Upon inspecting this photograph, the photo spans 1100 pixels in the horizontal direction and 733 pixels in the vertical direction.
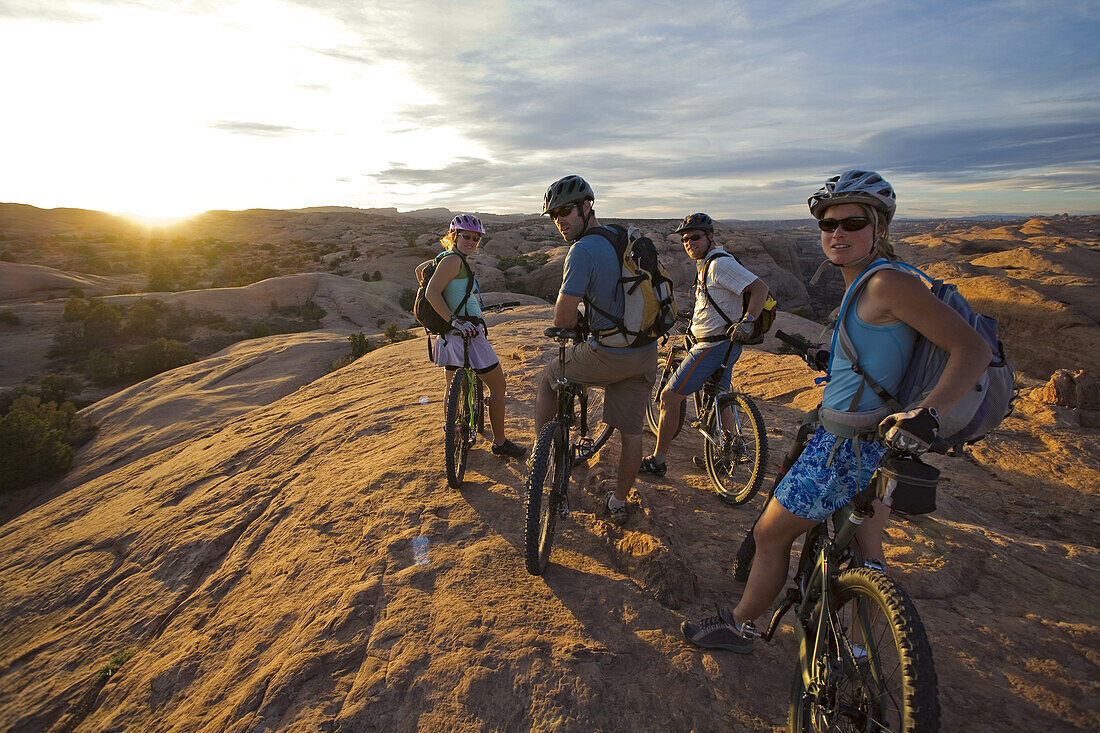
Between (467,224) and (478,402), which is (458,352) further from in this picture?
(467,224)

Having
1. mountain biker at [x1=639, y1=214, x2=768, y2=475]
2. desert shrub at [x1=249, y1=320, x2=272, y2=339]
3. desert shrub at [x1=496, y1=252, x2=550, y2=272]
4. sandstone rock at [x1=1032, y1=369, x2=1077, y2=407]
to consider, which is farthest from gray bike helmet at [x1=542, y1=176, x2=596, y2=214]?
desert shrub at [x1=496, y1=252, x2=550, y2=272]

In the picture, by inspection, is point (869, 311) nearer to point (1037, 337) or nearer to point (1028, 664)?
point (1028, 664)

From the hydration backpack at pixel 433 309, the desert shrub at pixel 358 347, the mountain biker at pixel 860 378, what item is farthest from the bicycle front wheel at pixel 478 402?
the desert shrub at pixel 358 347

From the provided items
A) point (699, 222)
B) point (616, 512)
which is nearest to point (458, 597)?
point (616, 512)

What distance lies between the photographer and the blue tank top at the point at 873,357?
5.54 ft

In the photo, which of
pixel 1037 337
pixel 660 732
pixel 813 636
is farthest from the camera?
pixel 1037 337

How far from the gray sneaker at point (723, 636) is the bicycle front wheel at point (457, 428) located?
2.40m

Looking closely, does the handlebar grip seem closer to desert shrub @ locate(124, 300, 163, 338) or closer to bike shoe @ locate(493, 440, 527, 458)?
bike shoe @ locate(493, 440, 527, 458)

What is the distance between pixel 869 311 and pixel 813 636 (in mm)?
1326

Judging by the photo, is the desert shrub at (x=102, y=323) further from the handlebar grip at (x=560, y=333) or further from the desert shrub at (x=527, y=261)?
the handlebar grip at (x=560, y=333)

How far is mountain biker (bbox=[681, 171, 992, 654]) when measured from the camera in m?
1.51

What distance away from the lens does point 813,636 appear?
1.98 meters

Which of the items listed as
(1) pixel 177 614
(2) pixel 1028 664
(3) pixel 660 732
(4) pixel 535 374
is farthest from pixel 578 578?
(4) pixel 535 374

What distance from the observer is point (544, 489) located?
11.0 ft
